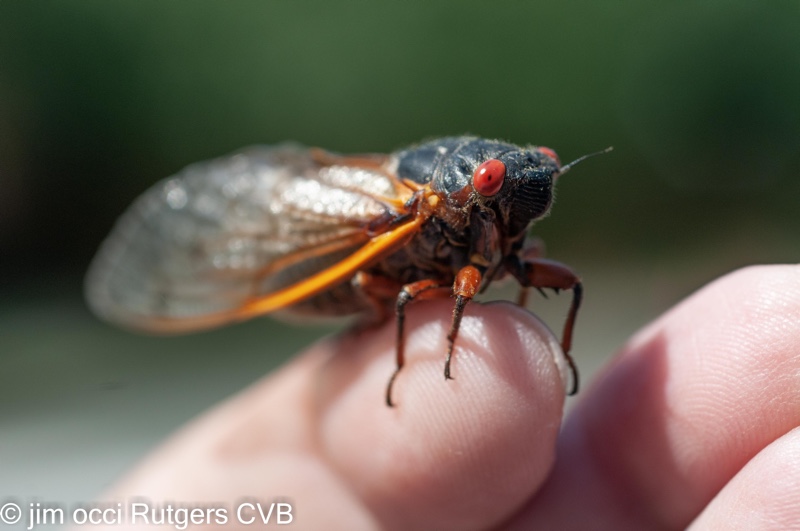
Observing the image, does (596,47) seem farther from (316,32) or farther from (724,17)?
(316,32)

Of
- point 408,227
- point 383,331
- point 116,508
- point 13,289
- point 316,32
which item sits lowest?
point 116,508

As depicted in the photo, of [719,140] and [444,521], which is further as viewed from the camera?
[719,140]

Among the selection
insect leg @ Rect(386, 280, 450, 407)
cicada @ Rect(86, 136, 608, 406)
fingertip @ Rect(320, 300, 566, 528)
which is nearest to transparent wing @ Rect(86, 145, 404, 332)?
cicada @ Rect(86, 136, 608, 406)

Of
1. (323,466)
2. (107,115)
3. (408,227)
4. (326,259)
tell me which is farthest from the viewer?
(107,115)

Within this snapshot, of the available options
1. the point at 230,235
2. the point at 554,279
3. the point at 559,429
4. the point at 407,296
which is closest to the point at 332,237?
the point at 407,296

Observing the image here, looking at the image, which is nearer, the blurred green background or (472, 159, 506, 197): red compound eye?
(472, 159, 506, 197): red compound eye

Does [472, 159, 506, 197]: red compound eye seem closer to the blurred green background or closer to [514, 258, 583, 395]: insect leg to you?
[514, 258, 583, 395]: insect leg

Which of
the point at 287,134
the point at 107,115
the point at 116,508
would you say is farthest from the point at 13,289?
the point at 116,508
